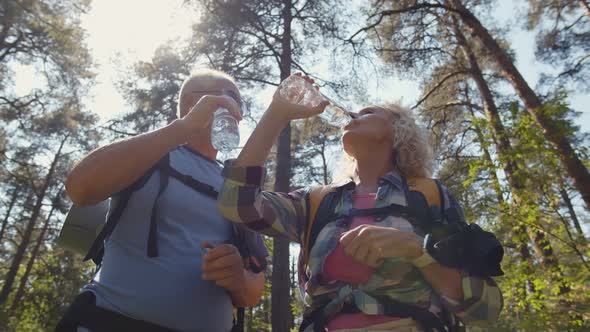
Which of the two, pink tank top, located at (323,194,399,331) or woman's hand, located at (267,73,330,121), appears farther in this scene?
woman's hand, located at (267,73,330,121)

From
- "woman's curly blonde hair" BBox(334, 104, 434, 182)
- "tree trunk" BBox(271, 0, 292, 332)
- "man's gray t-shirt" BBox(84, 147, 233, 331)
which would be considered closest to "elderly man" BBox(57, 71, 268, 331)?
"man's gray t-shirt" BBox(84, 147, 233, 331)

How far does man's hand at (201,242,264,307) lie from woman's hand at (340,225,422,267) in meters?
0.38

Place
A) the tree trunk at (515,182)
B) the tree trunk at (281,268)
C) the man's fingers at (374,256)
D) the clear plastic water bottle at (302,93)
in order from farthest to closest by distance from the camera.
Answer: the tree trunk at (281,268) → the tree trunk at (515,182) → the clear plastic water bottle at (302,93) → the man's fingers at (374,256)

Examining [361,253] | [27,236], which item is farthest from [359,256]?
[27,236]

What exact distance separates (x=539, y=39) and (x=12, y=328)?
13459mm

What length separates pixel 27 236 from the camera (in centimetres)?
1423

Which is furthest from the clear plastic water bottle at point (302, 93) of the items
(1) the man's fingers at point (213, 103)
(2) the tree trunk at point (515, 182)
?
(2) the tree trunk at point (515, 182)

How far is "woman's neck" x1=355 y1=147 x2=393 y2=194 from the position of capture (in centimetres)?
163

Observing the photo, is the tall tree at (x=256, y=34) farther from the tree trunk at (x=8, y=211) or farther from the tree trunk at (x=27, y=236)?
the tree trunk at (x=8, y=211)

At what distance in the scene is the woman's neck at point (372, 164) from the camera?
1635 mm

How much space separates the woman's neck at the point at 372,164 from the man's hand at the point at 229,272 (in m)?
0.59

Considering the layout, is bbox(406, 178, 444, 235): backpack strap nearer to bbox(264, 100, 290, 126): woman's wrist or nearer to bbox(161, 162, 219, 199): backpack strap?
bbox(264, 100, 290, 126): woman's wrist

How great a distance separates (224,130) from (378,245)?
2.67 ft

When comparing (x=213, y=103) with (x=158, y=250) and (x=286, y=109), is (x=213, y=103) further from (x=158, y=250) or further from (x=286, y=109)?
(x=158, y=250)
